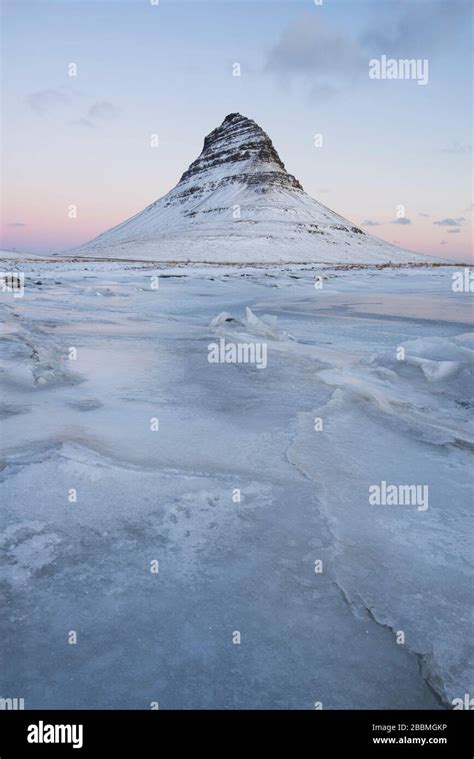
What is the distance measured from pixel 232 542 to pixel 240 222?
116 metres

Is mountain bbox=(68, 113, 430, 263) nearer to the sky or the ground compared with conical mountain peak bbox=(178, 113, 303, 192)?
nearer to the ground

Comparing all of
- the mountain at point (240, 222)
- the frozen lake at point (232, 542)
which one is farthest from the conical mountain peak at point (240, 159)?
the frozen lake at point (232, 542)

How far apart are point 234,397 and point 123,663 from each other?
2.98 meters

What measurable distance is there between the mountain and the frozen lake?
72.3 metres

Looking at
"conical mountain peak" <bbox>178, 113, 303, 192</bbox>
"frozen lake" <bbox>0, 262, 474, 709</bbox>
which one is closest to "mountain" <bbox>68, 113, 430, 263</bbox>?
"conical mountain peak" <bbox>178, 113, 303, 192</bbox>

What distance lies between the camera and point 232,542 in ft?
6.99

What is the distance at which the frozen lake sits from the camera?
1.51 metres
